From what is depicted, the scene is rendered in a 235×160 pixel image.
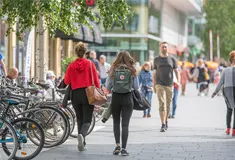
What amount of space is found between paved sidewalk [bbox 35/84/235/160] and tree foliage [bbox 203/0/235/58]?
226ft

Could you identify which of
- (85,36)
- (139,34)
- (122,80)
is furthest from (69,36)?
(139,34)

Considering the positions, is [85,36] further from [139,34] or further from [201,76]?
[139,34]

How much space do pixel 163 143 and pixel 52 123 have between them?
230 cm

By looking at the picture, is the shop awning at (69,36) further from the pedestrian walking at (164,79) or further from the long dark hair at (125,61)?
the long dark hair at (125,61)

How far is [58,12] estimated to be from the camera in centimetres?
1517

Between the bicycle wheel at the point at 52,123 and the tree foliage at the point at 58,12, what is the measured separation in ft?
10.3

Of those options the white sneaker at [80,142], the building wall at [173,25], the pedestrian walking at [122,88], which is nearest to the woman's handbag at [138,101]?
the pedestrian walking at [122,88]

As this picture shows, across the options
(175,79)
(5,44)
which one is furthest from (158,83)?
(5,44)

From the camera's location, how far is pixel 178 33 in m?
86.8

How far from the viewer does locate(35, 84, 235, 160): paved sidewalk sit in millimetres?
11523

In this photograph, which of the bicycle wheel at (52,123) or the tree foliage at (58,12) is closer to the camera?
the bicycle wheel at (52,123)

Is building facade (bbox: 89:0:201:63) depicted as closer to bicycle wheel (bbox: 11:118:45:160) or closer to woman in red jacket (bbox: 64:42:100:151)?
woman in red jacket (bbox: 64:42:100:151)

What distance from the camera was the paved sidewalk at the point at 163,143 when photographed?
11.5 metres

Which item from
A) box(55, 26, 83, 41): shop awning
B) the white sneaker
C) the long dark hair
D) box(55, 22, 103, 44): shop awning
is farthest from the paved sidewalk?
box(55, 22, 103, 44): shop awning
